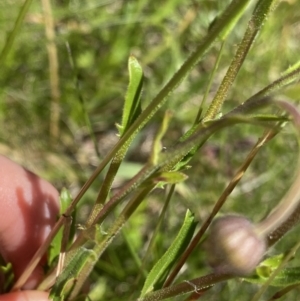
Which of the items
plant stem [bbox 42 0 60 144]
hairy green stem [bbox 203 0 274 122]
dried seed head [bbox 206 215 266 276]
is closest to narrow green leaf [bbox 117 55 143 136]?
hairy green stem [bbox 203 0 274 122]

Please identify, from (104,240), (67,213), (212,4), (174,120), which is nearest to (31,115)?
(174,120)

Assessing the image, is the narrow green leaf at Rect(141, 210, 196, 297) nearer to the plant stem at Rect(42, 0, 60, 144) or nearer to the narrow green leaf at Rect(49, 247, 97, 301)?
the narrow green leaf at Rect(49, 247, 97, 301)

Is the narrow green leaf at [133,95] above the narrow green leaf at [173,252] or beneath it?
above

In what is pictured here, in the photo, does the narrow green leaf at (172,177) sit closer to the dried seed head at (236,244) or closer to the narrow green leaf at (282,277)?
the dried seed head at (236,244)

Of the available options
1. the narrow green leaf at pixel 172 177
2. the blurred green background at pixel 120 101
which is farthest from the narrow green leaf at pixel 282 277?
the blurred green background at pixel 120 101

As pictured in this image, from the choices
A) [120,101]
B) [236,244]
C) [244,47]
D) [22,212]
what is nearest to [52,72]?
[120,101]
